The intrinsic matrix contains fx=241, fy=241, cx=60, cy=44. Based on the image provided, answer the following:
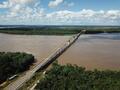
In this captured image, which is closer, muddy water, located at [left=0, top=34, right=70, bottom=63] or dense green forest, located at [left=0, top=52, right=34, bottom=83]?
dense green forest, located at [left=0, top=52, right=34, bottom=83]

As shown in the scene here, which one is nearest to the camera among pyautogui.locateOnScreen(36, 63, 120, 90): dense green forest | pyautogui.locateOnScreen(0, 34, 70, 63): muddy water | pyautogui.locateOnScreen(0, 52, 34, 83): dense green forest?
pyautogui.locateOnScreen(36, 63, 120, 90): dense green forest

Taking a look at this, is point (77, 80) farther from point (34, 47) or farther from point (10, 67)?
point (34, 47)

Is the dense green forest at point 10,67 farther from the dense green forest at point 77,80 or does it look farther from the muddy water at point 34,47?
the muddy water at point 34,47

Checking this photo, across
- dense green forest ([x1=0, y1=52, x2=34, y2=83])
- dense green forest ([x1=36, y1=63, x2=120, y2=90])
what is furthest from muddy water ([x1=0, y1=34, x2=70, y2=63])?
dense green forest ([x1=36, y1=63, x2=120, y2=90])

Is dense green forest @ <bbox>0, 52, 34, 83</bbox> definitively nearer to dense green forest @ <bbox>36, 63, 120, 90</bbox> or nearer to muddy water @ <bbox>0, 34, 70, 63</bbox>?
dense green forest @ <bbox>36, 63, 120, 90</bbox>

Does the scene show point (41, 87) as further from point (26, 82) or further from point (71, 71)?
point (71, 71)

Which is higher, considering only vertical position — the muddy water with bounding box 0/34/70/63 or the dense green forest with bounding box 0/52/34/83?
the dense green forest with bounding box 0/52/34/83

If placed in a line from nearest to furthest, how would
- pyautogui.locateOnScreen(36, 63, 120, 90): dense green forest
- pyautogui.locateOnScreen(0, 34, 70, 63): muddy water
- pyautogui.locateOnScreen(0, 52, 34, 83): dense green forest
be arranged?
pyautogui.locateOnScreen(36, 63, 120, 90): dense green forest, pyautogui.locateOnScreen(0, 52, 34, 83): dense green forest, pyautogui.locateOnScreen(0, 34, 70, 63): muddy water

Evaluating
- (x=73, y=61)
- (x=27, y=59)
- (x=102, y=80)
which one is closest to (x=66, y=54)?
(x=73, y=61)

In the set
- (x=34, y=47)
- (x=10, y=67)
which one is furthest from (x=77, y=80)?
(x=34, y=47)
